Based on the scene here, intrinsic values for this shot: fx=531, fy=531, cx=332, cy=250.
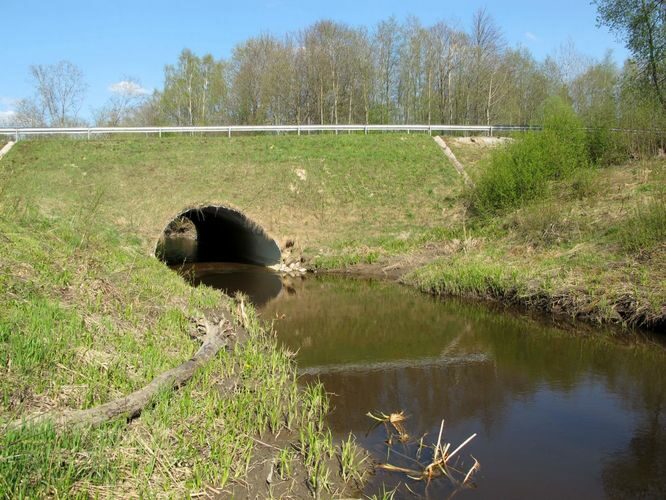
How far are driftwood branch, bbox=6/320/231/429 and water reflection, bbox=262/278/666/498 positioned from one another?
2.24m

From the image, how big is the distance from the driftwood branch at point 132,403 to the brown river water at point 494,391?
7.23 ft

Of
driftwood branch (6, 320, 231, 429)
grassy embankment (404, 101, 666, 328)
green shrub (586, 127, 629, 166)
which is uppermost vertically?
green shrub (586, 127, 629, 166)

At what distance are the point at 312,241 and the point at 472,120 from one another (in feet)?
81.6

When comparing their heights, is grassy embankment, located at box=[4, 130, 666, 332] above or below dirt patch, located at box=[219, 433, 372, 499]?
above

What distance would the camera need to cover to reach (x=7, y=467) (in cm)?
437

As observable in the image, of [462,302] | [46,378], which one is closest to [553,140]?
[462,302]

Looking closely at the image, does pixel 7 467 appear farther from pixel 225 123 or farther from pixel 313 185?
pixel 225 123

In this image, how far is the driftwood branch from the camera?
5250 mm

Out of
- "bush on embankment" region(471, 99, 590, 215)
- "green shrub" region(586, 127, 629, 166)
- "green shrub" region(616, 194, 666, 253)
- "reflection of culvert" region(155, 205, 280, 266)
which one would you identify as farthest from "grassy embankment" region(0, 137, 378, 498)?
"green shrub" region(586, 127, 629, 166)

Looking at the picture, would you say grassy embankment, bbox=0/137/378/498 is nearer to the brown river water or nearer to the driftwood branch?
the driftwood branch

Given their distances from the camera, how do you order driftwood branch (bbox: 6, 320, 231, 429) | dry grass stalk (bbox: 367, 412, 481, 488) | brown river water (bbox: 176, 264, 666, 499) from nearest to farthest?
driftwood branch (bbox: 6, 320, 231, 429) → dry grass stalk (bbox: 367, 412, 481, 488) → brown river water (bbox: 176, 264, 666, 499)

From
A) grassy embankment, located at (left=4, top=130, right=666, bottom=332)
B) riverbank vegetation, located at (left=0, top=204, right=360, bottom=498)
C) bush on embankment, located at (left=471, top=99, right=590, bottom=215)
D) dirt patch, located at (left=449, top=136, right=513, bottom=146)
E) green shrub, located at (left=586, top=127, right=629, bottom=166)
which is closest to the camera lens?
riverbank vegetation, located at (left=0, top=204, right=360, bottom=498)

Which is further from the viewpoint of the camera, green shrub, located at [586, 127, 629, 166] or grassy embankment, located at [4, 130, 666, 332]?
green shrub, located at [586, 127, 629, 166]

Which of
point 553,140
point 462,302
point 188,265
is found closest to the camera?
point 462,302
